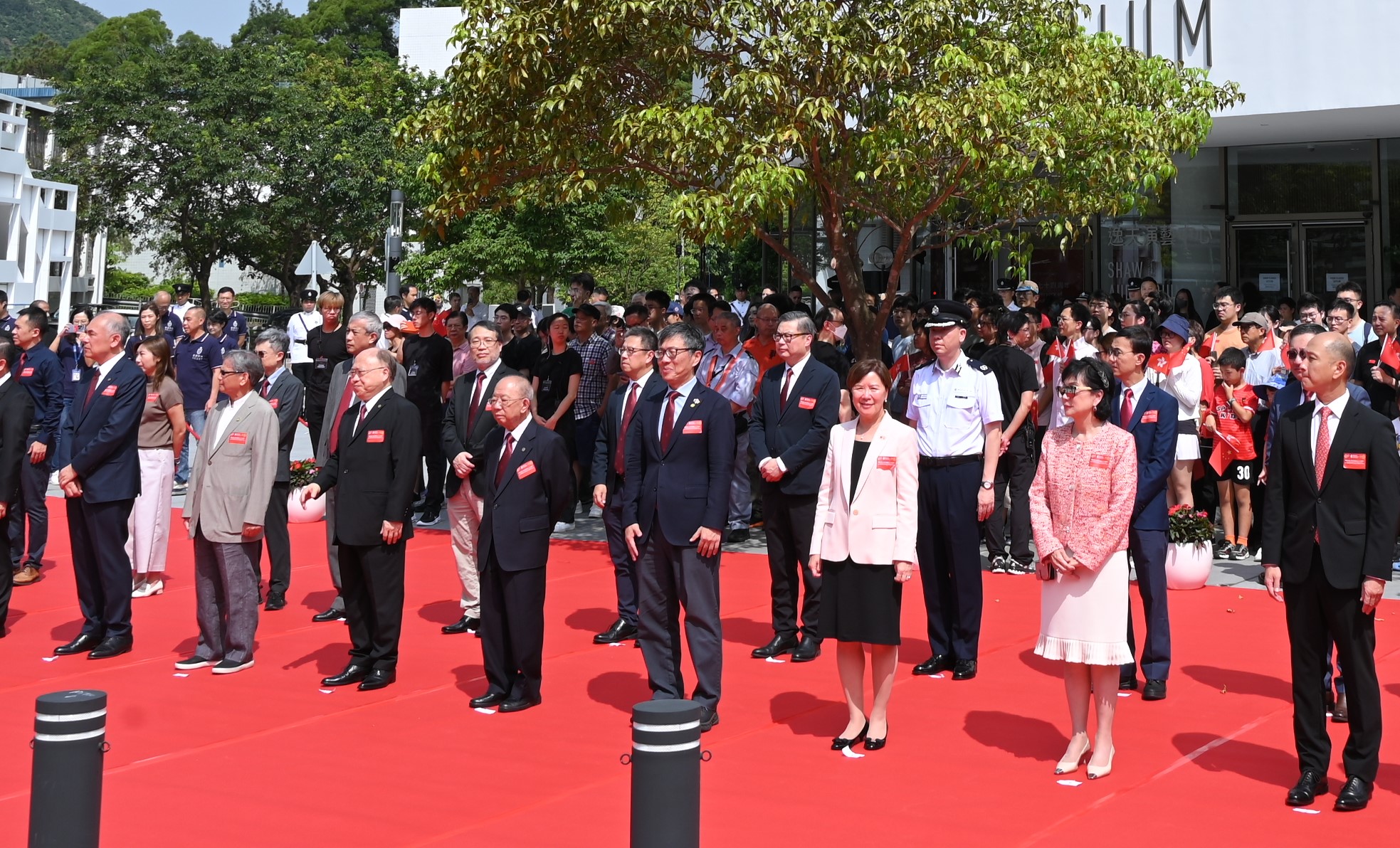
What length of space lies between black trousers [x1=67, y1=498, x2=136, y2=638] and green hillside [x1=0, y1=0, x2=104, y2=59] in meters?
170

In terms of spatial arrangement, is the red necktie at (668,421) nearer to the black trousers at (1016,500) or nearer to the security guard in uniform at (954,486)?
the security guard in uniform at (954,486)

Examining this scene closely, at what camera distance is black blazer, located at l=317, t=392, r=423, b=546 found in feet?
23.9

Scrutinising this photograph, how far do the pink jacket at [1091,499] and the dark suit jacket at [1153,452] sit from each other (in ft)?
4.32

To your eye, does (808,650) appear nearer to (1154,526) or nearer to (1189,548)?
(1154,526)

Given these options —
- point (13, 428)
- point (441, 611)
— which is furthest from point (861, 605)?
point (13, 428)

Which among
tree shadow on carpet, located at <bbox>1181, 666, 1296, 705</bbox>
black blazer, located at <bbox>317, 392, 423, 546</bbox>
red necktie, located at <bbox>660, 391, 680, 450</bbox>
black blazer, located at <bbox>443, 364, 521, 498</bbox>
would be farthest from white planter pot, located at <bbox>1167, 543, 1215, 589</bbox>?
black blazer, located at <bbox>317, 392, 423, 546</bbox>

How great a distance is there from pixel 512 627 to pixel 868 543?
1898mm

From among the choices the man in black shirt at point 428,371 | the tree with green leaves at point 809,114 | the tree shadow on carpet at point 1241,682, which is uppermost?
the tree with green leaves at point 809,114

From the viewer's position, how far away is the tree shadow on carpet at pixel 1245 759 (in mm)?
5801

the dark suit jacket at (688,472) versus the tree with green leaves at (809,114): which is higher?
the tree with green leaves at (809,114)

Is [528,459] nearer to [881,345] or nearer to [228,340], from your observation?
[881,345]

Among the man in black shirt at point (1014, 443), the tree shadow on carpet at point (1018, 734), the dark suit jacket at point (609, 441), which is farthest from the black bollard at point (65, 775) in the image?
the man in black shirt at point (1014, 443)

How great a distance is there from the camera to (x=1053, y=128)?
10938 mm

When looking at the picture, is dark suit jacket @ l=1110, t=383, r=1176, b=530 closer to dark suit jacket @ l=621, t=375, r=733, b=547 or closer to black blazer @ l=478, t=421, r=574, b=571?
dark suit jacket @ l=621, t=375, r=733, b=547
